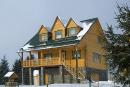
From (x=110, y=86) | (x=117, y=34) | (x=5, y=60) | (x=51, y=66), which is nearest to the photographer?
(x=117, y=34)

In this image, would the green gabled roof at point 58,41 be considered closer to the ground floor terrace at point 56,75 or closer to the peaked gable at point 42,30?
the peaked gable at point 42,30

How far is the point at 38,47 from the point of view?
48.3 metres

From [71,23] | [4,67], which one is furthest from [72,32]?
[4,67]

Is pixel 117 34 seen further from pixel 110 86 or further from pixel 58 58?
pixel 58 58

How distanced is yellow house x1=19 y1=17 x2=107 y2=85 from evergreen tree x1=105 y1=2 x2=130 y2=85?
86.3 ft

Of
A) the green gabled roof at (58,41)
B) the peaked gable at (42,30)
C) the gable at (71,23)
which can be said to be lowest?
the green gabled roof at (58,41)

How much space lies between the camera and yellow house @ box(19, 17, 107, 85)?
44688 mm

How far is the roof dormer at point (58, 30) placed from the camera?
47938 millimetres

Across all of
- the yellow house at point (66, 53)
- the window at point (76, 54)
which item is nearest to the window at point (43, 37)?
the yellow house at point (66, 53)

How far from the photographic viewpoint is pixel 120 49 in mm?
16109

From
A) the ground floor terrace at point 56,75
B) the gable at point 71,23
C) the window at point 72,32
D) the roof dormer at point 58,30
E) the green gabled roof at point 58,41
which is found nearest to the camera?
the ground floor terrace at point 56,75

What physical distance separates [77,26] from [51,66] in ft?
20.0

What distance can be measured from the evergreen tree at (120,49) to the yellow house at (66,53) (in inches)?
1036

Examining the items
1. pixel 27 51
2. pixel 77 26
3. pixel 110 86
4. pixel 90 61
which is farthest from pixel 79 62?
pixel 110 86
